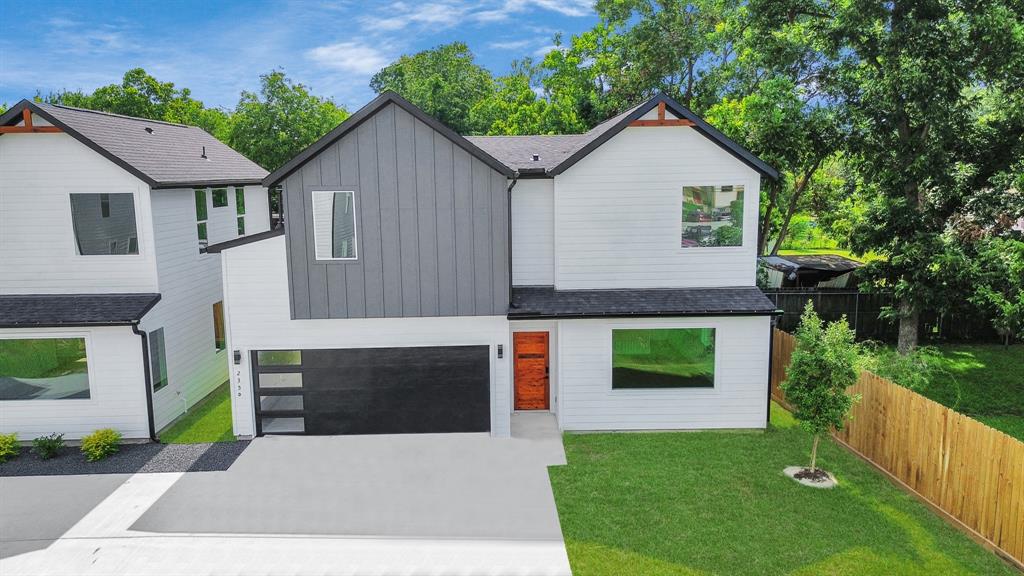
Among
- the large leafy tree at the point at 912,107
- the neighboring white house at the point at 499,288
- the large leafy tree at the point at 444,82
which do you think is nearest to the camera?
the neighboring white house at the point at 499,288

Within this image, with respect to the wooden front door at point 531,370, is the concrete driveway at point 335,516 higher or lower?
lower

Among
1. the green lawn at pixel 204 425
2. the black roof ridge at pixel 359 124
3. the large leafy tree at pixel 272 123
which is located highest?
the large leafy tree at pixel 272 123

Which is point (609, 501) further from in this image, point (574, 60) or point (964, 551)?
point (574, 60)

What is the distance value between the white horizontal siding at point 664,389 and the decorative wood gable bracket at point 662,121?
155 inches

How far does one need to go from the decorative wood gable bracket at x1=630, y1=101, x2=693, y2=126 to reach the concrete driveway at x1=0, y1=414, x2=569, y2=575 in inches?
260

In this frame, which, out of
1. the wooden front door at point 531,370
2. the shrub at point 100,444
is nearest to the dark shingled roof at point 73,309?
the shrub at point 100,444

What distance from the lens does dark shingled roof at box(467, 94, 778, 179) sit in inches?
531

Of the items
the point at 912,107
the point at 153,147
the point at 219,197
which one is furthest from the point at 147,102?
the point at 912,107

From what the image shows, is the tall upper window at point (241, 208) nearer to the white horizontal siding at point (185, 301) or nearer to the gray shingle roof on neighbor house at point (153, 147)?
the gray shingle roof on neighbor house at point (153, 147)

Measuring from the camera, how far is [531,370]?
49.7 feet

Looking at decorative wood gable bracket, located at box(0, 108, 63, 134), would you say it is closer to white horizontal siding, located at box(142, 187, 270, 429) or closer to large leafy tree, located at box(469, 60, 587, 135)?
white horizontal siding, located at box(142, 187, 270, 429)

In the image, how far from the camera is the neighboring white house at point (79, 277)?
13.5 meters

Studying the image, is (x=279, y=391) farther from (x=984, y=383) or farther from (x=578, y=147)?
(x=984, y=383)

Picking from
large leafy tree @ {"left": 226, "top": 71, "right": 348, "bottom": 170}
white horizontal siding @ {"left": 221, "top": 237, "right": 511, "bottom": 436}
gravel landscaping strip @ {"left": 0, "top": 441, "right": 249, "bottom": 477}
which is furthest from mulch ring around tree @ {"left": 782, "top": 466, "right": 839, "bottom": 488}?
large leafy tree @ {"left": 226, "top": 71, "right": 348, "bottom": 170}
